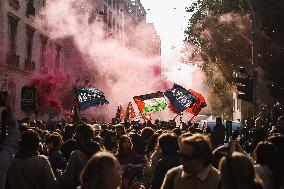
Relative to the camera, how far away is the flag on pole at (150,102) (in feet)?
77.4

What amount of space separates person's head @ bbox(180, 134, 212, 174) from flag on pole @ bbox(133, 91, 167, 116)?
18180 millimetres

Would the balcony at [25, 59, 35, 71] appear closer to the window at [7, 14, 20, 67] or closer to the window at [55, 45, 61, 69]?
the window at [7, 14, 20, 67]

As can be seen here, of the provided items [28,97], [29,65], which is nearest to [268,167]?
[28,97]

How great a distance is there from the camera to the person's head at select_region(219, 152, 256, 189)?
16.0 ft

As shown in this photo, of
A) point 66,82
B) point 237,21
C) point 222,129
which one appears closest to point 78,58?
point 66,82

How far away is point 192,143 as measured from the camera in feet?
17.4

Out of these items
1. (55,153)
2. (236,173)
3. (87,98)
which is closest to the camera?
(236,173)

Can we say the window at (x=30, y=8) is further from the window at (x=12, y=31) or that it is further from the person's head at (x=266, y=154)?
the person's head at (x=266, y=154)

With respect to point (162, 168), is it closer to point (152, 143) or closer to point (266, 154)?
point (266, 154)

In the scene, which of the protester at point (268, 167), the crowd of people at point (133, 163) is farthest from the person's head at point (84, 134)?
the protester at point (268, 167)

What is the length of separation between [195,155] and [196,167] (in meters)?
0.11

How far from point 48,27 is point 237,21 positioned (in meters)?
11.2

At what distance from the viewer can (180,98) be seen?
2197 cm

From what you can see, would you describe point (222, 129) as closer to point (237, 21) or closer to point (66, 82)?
point (237, 21)
